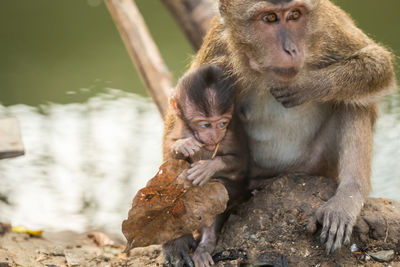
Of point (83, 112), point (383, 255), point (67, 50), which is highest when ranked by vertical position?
point (67, 50)

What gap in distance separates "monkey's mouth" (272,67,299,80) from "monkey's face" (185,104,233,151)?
48 centimetres

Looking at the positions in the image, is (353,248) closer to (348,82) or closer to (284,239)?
(284,239)

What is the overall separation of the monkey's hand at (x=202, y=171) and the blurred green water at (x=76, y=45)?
156 inches

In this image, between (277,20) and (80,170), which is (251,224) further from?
(80,170)

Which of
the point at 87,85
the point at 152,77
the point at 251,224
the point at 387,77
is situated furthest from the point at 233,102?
the point at 87,85

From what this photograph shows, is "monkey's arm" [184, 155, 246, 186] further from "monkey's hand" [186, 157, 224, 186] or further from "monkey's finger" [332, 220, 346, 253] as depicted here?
"monkey's finger" [332, 220, 346, 253]

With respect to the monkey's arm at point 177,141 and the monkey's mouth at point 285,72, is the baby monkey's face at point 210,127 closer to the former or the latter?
the monkey's arm at point 177,141

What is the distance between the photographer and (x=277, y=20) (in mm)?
3121

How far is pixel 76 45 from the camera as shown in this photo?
869 centimetres

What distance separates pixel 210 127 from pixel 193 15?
274 centimetres

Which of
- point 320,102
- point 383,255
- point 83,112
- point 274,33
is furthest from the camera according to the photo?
point 83,112

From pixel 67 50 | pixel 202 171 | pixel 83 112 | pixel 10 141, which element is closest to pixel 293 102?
pixel 202 171

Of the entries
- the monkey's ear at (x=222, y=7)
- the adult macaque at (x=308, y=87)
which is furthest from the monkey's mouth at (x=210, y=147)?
the monkey's ear at (x=222, y=7)

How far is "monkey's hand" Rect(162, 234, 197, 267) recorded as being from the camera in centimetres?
351
